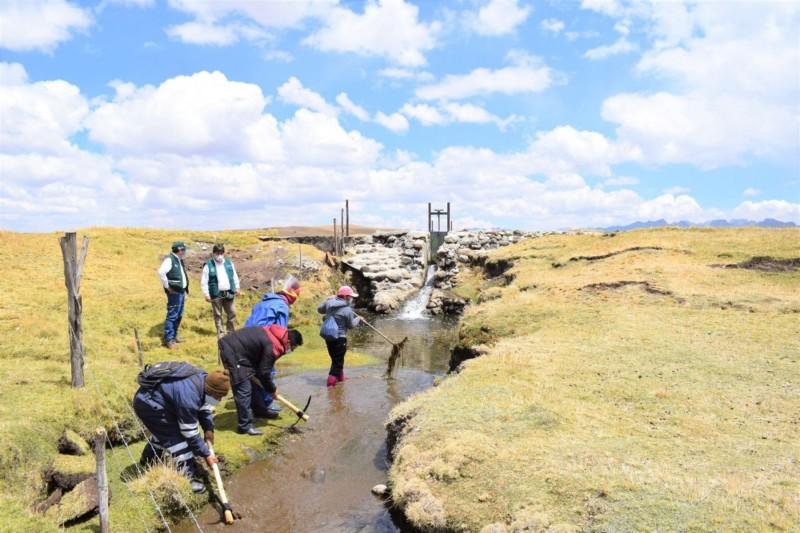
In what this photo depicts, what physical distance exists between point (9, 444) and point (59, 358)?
6105 mm

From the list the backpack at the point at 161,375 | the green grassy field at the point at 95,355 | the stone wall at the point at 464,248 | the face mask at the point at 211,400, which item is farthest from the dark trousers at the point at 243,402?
the stone wall at the point at 464,248

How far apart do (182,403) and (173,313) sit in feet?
36.0

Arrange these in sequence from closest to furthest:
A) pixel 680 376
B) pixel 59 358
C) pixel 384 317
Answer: pixel 680 376, pixel 59 358, pixel 384 317

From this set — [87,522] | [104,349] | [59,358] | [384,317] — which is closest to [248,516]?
[87,522]

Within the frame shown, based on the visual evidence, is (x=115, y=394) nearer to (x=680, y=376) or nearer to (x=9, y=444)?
(x=9, y=444)

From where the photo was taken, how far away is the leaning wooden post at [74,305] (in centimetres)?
1191

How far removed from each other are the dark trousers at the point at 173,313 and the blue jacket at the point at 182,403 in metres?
10.1

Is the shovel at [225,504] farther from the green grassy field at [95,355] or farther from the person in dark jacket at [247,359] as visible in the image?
the person in dark jacket at [247,359]

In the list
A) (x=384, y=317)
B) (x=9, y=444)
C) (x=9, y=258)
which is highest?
(x=9, y=258)

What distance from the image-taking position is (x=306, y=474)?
11.0 metres

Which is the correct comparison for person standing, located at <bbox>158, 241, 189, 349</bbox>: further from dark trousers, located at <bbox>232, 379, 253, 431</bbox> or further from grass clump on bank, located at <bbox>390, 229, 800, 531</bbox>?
grass clump on bank, located at <bbox>390, 229, 800, 531</bbox>

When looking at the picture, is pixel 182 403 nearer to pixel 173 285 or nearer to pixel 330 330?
pixel 330 330

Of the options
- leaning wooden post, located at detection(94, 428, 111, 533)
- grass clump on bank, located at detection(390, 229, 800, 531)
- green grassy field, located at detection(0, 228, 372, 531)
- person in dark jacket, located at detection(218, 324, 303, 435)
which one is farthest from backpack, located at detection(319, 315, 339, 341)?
leaning wooden post, located at detection(94, 428, 111, 533)

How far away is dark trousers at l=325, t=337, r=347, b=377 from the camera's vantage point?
16.7 metres
